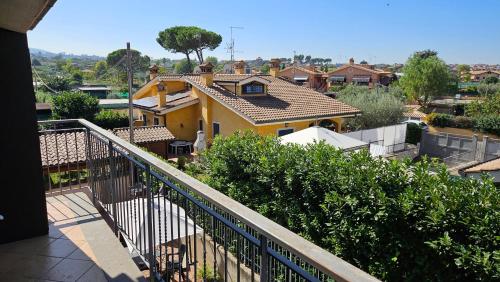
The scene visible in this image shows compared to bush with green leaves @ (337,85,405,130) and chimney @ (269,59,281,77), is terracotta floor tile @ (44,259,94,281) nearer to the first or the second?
bush with green leaves @ (337,85,405,130)

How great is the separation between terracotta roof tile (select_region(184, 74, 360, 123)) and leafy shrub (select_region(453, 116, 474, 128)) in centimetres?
934

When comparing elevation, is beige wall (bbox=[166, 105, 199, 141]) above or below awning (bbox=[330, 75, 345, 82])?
below

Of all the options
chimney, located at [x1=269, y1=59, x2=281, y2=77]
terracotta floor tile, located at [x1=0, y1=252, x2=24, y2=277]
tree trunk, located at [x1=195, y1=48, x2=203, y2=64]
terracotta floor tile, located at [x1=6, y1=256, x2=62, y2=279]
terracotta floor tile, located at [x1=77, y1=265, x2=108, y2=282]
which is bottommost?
terracotta floor tile, located at [x1=6, y1=256, x2=62, y2=279]

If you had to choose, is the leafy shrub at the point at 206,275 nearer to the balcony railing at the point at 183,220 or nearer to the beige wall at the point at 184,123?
the balcony railing at the point at 183,220

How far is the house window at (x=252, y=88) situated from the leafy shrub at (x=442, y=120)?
14.0 metres

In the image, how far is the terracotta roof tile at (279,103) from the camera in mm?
17547

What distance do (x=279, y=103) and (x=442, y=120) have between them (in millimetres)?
13861

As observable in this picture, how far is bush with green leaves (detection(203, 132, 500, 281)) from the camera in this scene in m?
4.14

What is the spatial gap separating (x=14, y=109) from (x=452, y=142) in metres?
21.6

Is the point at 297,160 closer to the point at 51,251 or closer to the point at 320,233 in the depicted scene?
the point at 320,233

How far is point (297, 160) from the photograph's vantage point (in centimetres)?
639

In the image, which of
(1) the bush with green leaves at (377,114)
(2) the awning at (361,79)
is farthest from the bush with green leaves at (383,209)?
(2) the awning at (361,79)

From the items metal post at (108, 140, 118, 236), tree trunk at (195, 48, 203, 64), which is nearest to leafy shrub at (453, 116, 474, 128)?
metal post at (108, 140, 118, 236)

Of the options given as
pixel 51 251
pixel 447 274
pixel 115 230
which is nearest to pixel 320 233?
pixel 447 274
